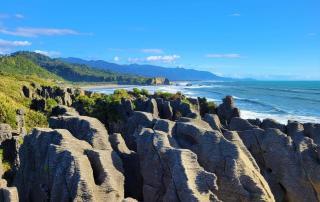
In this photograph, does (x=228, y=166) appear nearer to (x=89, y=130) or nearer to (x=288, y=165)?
(x=288, y=165)

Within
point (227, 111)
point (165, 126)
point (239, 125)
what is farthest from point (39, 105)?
point (165, 126)

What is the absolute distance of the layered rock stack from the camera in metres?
17.8

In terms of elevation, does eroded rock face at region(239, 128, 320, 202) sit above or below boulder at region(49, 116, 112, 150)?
below

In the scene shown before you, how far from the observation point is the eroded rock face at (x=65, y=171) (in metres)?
17.7

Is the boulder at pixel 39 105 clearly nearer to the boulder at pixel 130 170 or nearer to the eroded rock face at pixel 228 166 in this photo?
the boulder at pixel 130 170

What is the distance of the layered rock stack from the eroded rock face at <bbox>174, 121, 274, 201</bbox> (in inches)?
1.6

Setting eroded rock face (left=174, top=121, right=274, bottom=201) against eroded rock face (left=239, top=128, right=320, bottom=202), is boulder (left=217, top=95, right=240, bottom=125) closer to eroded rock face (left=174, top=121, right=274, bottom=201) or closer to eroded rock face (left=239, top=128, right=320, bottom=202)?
eroded rock face (left=239, top=128, right=320, bottom=202)

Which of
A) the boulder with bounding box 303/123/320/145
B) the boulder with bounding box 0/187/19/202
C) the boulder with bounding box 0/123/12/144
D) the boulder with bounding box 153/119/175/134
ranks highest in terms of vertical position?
the boulder with bounding box 153/119/175/134

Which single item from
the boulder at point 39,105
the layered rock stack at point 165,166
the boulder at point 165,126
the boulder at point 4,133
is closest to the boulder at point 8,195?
the layered rock stack at point 165,166

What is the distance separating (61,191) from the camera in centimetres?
1791

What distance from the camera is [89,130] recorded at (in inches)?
957

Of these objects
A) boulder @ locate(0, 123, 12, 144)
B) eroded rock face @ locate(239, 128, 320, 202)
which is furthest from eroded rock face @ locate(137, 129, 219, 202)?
boulder @ locate(0, 123, 12, 144)

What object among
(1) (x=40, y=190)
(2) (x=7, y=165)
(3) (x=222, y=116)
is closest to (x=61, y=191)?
(1) (x=40, y=190)

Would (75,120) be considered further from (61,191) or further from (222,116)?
(222,116)
